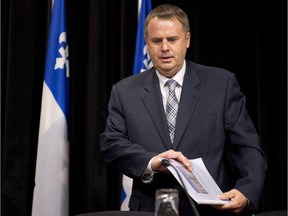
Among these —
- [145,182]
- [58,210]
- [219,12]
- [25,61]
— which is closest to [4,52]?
[25,61]

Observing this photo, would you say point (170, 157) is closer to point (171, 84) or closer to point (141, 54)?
point (171, 84)

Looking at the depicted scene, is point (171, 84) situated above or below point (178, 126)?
above

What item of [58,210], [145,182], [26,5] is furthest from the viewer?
[26,5]

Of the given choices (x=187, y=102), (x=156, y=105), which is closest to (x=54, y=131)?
(x=156, y=105)

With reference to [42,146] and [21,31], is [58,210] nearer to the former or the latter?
[42,146]

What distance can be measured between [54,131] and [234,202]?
5.26ft

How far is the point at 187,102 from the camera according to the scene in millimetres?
2240

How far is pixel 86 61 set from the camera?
354 centimetres

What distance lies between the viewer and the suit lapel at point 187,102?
218 cm

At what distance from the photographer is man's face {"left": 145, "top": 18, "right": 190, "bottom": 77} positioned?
7.51ft

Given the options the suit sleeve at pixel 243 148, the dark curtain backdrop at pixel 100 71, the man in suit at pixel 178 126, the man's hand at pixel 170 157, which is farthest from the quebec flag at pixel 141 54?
the man's hand at pixel 170 157

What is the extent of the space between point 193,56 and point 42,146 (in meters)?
1.27

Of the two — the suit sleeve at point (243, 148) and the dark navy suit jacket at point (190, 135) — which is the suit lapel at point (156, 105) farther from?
the suit sleeve at point (243, 148)

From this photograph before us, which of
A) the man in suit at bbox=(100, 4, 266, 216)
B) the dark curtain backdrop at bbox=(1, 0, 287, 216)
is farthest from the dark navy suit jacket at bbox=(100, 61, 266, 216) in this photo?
the dark curtain backdrop at bbox=(1, 0, 287, 216)
